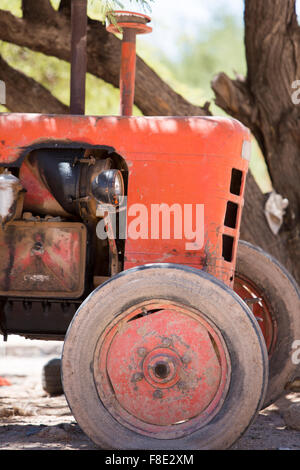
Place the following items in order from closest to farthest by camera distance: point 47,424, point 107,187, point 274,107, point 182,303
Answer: point 182,303
point 107,187
point 47,424
point 274,107

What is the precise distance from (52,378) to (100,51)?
2.88 meters

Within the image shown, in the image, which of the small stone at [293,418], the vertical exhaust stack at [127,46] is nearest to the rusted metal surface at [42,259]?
the vertical exhaust stack at [127,46]

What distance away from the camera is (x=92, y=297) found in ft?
10.8

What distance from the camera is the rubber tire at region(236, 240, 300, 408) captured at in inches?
175

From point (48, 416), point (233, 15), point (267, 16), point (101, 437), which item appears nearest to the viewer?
point (101, 437)

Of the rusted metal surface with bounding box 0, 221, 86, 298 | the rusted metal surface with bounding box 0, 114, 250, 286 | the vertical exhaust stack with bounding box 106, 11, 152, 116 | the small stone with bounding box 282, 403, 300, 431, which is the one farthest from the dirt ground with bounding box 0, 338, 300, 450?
the vertical exhaust stack with bounding box 106, 11, 152, 116

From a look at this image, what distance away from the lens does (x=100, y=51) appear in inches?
249

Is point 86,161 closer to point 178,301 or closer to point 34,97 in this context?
point 178,301

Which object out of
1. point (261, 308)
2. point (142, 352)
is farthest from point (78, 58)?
point (142, 352)

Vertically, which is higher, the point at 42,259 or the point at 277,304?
the point at 42,259

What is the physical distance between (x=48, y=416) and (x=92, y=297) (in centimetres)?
158

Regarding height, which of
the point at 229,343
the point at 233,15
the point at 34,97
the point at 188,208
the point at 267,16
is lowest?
the point at 229,343

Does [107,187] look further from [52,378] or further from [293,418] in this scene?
[52,378]

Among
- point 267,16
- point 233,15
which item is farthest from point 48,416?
point 233,15
